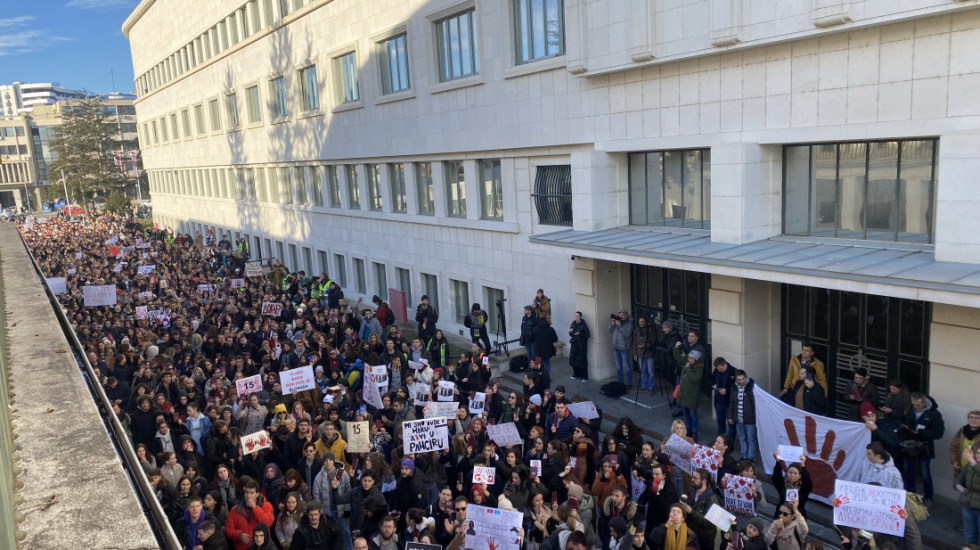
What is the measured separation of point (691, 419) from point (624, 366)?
3.22 metres

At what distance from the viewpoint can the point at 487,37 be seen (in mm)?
20656

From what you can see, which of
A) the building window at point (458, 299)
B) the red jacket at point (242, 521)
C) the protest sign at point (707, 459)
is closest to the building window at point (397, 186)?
the building window at point (458, 299)

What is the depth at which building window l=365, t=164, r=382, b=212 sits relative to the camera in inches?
1163

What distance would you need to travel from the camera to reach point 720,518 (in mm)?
8469

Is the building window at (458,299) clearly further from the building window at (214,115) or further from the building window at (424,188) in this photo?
the building window at (214,115)

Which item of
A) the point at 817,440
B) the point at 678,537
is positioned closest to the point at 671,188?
the point at 817,440

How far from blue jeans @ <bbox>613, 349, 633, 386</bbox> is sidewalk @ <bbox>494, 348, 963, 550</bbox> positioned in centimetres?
33

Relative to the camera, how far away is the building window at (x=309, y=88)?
32.4m

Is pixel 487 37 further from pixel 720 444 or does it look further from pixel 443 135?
pixel 720 444

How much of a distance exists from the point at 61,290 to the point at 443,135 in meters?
14.3

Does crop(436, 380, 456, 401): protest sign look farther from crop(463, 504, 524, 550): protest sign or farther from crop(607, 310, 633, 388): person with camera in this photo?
crop(607, 310, 633, 388): person with camera

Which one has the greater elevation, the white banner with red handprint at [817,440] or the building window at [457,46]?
the building window at [457,46]

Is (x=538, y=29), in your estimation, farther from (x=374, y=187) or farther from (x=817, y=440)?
(x=374, y=187)

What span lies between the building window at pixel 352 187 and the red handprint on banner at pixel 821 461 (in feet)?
75.5
